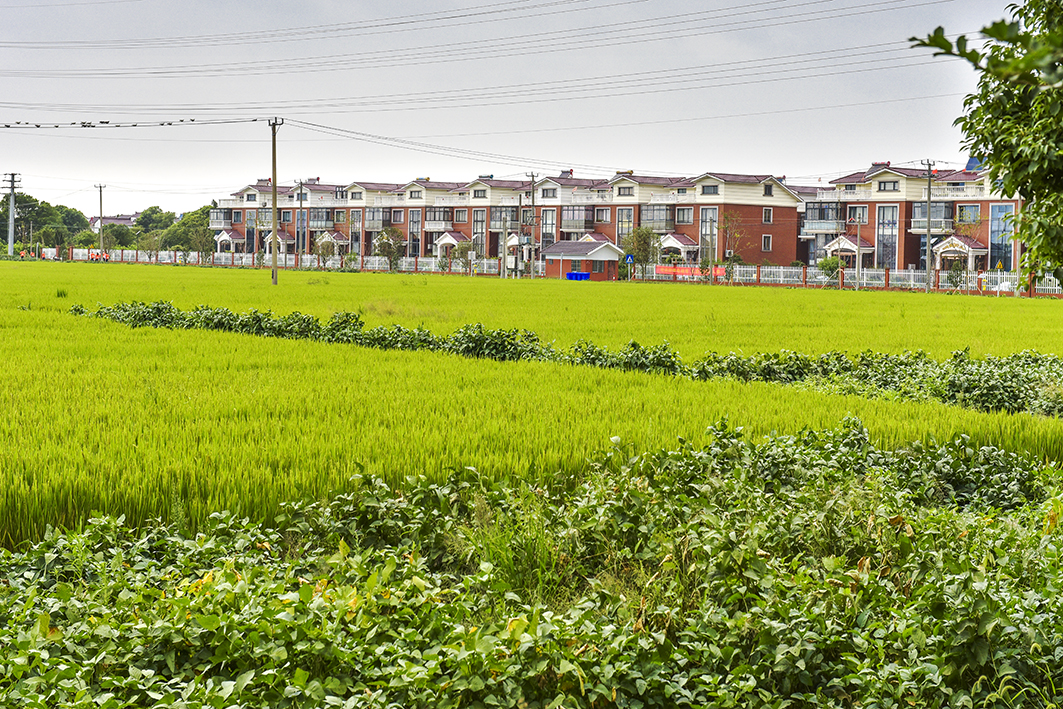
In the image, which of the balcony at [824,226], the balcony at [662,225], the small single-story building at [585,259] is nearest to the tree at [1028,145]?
the small single-story building at [585,259]

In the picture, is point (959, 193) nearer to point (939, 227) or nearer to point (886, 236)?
point (939, 227)

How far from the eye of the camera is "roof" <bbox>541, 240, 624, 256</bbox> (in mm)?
75188

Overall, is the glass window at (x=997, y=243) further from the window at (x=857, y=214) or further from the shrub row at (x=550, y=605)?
the shrub row at (x=550, y=605)

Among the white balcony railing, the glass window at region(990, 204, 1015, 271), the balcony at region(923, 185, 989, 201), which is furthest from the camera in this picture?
the white balcony railing

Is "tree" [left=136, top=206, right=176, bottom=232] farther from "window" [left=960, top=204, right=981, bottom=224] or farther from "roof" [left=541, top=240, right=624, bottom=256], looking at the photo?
"window" [left=960, top=204, right=981, bottom=224]

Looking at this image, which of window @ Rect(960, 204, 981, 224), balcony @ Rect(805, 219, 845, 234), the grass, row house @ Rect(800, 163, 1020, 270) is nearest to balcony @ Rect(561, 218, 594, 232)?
row house @ Rect(800, 163, 1020, 270)

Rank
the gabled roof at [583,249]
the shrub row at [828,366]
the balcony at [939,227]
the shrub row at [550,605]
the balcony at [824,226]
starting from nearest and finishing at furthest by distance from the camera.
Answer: the shrub row at [550,605]
the shrub row at [828,366]
the balcony at [939,227]
the gabled roof at [583,249]
the balcony at [824,226]

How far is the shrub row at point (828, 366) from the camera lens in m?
10.2

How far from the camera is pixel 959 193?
7131cm

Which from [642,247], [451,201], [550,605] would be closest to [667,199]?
[642,247]

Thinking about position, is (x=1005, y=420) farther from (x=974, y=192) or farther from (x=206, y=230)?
(x=206, y=230)

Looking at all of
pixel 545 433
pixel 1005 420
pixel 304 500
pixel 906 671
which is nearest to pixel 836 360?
pixel 1005 420

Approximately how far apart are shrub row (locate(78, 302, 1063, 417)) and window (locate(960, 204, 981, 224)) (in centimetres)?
5736

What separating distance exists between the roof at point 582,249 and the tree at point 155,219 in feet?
281
